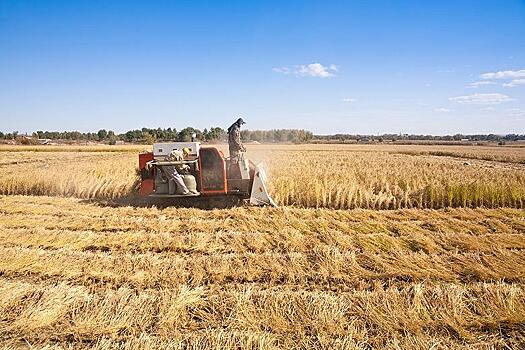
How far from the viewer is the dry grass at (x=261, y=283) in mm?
3408

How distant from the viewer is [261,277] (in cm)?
474

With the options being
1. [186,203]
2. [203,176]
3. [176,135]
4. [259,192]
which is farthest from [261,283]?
[176,135]

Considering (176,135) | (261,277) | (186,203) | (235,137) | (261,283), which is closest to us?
(261,283)

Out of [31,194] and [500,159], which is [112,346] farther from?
[500,159]

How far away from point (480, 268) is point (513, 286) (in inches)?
21.9

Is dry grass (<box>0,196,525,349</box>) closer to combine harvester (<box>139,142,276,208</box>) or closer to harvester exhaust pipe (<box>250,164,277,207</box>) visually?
combine harvester (<box>139,142,276,208</box>)

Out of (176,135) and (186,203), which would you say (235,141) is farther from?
(176,135)

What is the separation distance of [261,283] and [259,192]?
475 cm

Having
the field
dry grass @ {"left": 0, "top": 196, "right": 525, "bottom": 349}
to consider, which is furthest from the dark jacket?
dry grass @ {"left": 0, "top": 196, "right": 525, "bottom": 349}

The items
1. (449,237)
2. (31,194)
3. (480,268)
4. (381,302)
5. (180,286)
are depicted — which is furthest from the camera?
(31,194)

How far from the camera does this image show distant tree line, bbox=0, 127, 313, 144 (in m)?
12.2

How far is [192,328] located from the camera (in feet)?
11.6

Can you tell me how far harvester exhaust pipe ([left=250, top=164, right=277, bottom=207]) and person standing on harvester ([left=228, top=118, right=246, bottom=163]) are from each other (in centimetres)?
65

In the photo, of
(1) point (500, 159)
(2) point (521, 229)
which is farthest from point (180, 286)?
(1) point (500, 159)
